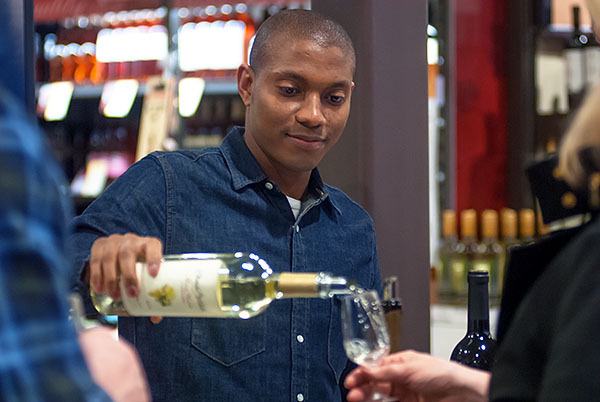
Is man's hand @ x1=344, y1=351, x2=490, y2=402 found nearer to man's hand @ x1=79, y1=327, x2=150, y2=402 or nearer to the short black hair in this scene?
man's hand @ x1=79, y1=327, x2=150, y2=402

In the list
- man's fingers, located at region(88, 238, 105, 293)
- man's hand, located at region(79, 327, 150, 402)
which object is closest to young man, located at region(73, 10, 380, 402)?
man's fingers, located at region(88, 238, 105, 293)

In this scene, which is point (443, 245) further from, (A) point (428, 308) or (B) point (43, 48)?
(B) point (43, 48)

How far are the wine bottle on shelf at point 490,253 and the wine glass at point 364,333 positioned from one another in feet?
12.2

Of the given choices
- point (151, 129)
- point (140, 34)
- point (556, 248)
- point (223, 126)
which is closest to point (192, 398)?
point (556, 248)

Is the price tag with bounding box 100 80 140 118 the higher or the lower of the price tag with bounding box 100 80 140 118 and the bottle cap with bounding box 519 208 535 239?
the higher

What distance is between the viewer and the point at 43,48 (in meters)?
7.48

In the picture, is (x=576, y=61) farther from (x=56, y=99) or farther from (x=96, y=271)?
(x=96, y=271)

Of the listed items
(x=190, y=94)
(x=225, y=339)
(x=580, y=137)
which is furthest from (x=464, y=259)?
(x=580, y=137)

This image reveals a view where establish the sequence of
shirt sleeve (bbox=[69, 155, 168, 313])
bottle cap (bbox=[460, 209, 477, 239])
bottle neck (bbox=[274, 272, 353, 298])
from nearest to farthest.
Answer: bottle neck (bbox=[274, 272, 353, 298]), shirt sleeve (bbox=[69, 155, 168, 313]), bottle cap (bbox=[460, 209, 477, 239])

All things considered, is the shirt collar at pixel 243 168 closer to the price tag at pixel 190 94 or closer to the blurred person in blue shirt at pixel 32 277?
the blurred person in blue shirt at pixel 32 277

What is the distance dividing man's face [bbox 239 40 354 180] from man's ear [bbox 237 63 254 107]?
9cm

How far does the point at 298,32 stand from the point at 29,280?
165cm

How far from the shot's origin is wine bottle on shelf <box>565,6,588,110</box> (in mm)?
5965

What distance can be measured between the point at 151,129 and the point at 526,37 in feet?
9.74
